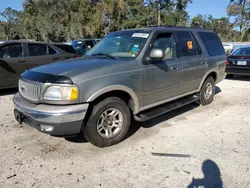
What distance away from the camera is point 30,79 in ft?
11.3

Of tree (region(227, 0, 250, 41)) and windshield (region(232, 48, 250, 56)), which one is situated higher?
tree (region(227, 0, 250, 41))

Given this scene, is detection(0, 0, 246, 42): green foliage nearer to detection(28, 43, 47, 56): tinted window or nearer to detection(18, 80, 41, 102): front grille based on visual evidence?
detection(28, 43, 47, 56): tinted window

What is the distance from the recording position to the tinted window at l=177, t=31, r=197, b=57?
483 centimetres

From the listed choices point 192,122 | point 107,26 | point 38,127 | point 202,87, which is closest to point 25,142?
point 38,127

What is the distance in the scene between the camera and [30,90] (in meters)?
3.42

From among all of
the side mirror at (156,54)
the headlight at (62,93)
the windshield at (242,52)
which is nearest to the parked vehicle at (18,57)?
the headlight at (62,93)

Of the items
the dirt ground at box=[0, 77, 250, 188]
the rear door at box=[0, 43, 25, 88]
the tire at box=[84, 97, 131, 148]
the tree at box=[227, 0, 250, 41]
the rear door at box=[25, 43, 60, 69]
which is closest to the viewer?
the dirt ground at box=[0, 77, 250, 188]

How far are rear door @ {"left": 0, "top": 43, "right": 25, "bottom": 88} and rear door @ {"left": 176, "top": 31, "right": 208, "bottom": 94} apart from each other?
483cm

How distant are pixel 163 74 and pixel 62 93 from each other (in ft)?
6.49

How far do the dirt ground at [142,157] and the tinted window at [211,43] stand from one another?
1.85 meters

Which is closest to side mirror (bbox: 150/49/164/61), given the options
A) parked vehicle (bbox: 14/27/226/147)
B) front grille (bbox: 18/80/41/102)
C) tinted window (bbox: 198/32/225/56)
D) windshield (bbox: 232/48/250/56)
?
parked vehicle (bbox: 14/27/226/147)

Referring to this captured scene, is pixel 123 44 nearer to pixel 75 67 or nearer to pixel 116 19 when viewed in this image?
pixel 75 67

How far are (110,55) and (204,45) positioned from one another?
2.63 m

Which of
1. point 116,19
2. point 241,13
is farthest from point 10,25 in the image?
point 241,13
